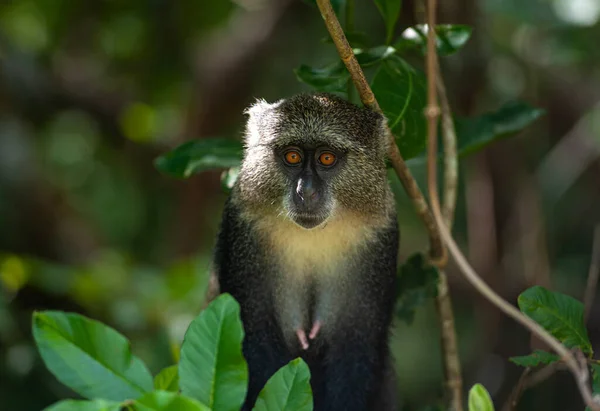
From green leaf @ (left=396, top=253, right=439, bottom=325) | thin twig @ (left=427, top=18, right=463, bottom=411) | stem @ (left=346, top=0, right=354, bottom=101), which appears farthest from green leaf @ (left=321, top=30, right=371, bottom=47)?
green leaf @ (left=396, top=253, right=439, bottom=325)

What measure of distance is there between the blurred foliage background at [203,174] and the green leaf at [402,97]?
208cm

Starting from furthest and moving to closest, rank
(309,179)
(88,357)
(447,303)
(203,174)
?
(203,174), (447,303), (309,179), (88,357)

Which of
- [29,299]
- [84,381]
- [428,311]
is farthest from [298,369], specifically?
[428,311]

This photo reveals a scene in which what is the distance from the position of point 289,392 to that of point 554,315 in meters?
1.02

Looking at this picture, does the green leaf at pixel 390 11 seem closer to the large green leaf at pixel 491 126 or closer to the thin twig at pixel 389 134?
the thin twig at pixel 389 134

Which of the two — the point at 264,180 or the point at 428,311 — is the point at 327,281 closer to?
the point at 264,180

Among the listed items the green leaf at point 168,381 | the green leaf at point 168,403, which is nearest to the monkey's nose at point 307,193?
the green leaf at point 168,381

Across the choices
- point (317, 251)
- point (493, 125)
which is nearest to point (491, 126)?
point (493, 125)

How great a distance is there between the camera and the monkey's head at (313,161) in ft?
12.5

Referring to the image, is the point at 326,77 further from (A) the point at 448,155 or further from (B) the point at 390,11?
(A) the point at 448,155

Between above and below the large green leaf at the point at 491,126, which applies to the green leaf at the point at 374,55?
above

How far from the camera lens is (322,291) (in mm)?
4238

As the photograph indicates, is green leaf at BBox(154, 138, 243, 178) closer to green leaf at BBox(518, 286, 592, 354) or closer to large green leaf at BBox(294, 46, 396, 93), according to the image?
large green leaf at BBox(294, 46, 396, 93)

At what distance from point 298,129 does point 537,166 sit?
13.8 feet
